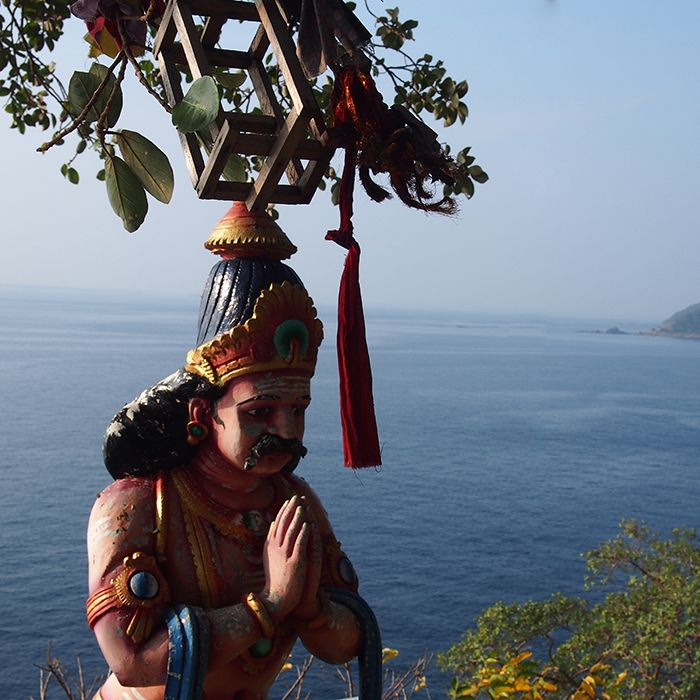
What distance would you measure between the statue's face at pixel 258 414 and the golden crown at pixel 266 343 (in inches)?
1.8

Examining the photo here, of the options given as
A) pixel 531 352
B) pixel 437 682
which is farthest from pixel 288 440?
pixel 531 352

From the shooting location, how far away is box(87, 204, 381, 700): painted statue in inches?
→ 143

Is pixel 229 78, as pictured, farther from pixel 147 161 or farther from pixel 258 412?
pixel 258 412

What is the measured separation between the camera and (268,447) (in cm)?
387

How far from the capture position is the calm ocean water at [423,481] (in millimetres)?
32500

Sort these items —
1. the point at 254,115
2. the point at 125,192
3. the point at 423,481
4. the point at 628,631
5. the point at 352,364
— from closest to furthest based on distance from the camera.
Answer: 1. the point at 254,115
2. the point at 125,192
3. the point at 352,364
4. the point at 628,631
5. the point at 423,481

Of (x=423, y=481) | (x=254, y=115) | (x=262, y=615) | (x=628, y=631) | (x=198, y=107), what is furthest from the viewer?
(x=423, y=481)

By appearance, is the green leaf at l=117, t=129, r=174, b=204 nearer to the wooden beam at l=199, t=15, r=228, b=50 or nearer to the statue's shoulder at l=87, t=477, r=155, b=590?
the wooden beam at l=199, t=15, r=228, b=50

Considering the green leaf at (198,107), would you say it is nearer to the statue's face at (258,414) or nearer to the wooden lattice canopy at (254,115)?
the wooden lattice canopy at (254,115)

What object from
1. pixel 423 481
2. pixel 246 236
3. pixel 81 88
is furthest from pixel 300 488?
pixel 423 481

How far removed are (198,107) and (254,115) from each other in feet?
0.93

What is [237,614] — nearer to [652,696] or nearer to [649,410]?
[652,696]

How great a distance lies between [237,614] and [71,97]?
209 centimetres

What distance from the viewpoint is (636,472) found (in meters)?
53.2
